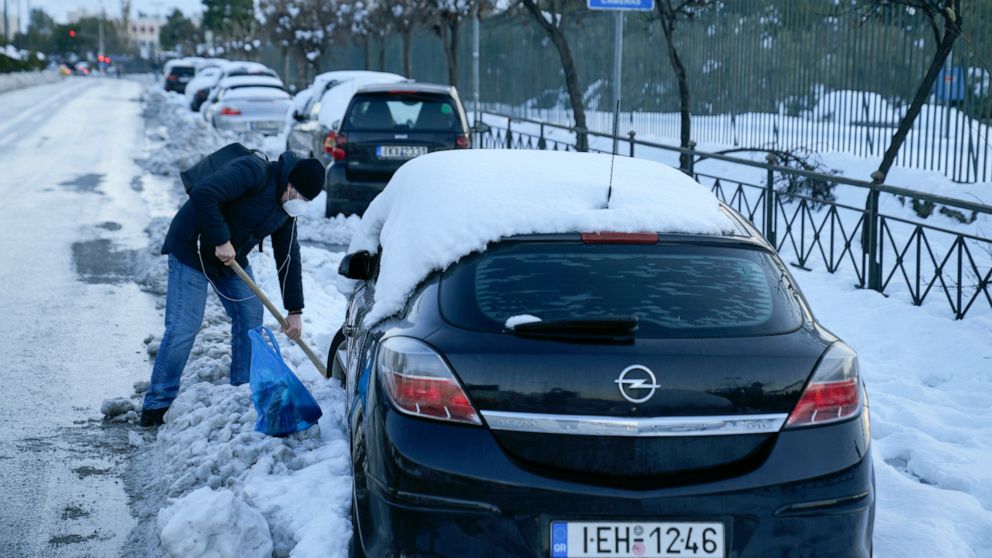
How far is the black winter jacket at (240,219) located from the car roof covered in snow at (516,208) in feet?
4.58

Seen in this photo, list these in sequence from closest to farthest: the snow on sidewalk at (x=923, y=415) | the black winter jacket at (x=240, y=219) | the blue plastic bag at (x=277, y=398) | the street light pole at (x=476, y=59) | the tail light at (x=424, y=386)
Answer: the tail light at (x=424, y=386) → the snow on sidewalk at (x=923, y=415) → the blue plastic bag at (x=277, y=398) → the black winter jacket at (x=240, y=219) → the street light pole at (x=476, y=59)

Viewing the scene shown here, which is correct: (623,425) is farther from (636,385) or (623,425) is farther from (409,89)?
(409,89)

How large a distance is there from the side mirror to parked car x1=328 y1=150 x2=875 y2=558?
47.8 inches

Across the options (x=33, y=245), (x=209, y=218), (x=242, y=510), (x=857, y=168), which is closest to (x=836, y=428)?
(x=242, y=510)

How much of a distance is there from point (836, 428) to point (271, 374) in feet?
9.62

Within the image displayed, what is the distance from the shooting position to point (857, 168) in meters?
15.5

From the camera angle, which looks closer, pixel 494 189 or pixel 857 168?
pixel 494 189

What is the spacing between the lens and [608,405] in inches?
142

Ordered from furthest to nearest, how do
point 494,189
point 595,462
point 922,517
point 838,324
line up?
point 838,324
point 922,517
point 494,189
point 595,462

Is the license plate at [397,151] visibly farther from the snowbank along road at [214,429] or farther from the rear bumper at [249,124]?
the rear bumper at [249,124]

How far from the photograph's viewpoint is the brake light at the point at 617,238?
402cm

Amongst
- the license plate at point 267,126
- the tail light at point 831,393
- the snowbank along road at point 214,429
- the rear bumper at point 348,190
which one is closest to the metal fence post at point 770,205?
the snowbank along road at point 214,429

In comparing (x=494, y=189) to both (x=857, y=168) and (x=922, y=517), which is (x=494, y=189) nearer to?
(x=922, y=517)

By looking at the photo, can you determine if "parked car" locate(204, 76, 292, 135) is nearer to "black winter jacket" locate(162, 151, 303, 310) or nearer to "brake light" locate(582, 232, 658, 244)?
"black winter jacket" locate(162, 151, 303, 310)
